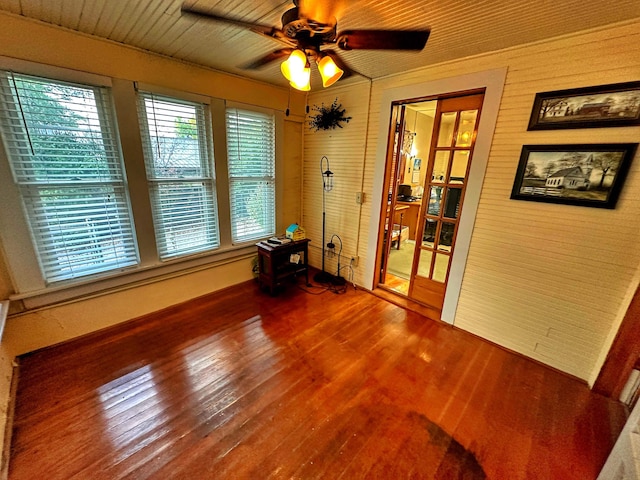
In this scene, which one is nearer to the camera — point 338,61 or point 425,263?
point 338,61

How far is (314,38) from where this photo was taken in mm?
1292

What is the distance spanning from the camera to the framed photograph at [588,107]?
1583mm

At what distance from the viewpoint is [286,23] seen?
1192mm

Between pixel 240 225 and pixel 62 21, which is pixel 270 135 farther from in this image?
pixel 62 21

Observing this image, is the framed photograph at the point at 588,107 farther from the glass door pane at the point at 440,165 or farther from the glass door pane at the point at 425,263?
the glass door pane at the point at 425,263

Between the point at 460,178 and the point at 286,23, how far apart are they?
2.06 metres

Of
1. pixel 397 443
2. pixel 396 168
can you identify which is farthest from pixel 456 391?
pixel 396 168

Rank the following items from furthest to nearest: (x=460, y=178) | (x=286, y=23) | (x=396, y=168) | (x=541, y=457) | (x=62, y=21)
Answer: (x=396, y=168) < (x=460, y=178) < (x=62, y=21) < (x=541, y=457) < (x=286, y=23)

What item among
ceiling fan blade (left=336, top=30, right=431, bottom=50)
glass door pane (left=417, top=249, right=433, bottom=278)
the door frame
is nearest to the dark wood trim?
the door frame

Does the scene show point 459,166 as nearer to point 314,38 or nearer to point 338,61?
point 338,61

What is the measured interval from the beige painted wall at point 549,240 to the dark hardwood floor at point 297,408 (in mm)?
293

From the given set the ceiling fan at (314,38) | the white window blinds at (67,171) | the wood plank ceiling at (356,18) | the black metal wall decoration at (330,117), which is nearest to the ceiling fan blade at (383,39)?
the ceiling fan at (314,38)

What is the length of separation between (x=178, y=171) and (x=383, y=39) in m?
2.23

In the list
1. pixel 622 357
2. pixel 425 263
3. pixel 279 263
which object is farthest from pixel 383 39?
pixel 622 357
